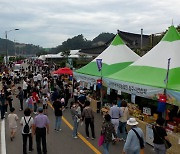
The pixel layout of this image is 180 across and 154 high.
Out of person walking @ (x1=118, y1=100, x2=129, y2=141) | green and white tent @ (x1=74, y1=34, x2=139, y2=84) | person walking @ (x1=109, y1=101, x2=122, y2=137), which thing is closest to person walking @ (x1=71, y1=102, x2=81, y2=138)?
person walking @ (x1=109, y1=101, x2=122, y2=137)

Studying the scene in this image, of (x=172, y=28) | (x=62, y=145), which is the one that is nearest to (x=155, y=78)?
(x=172, y=28)

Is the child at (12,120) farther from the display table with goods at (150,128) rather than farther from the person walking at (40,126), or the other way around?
the display table with goods at (150,128)

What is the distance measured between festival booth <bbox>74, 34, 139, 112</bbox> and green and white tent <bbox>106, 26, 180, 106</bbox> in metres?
2.64

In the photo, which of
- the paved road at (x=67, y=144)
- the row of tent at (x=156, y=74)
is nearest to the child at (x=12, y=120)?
the paved road at (x=67, y=144)

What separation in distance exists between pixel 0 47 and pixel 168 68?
186 meters

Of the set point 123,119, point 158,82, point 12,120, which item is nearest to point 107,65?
point 123,119

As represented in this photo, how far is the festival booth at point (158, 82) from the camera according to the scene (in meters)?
9.98

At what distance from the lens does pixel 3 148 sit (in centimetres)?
1112

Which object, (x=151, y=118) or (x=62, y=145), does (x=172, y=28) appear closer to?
(x=151, y=118)

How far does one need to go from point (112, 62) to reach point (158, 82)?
22.6 ft

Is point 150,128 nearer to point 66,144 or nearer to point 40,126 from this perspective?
point 66,144

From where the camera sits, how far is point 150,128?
11156 mm

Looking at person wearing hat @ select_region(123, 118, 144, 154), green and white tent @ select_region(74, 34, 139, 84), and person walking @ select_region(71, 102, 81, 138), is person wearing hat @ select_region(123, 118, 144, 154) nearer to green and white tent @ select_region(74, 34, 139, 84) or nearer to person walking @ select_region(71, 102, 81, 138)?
person walking @ select_region(71, 102, 81, 138)

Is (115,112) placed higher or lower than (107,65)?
lower
